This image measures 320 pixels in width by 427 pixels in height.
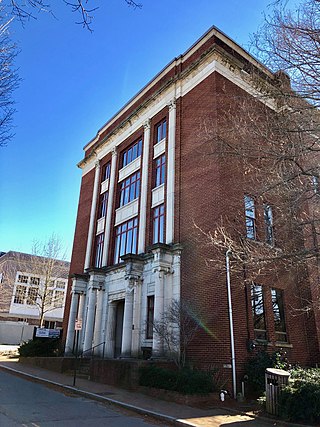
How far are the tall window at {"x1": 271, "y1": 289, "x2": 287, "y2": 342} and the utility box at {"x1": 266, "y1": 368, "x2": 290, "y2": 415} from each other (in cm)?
613

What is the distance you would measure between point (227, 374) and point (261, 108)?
9779 mm

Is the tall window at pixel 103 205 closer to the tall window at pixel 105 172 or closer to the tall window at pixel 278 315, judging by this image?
the tall window at pixel 105 172

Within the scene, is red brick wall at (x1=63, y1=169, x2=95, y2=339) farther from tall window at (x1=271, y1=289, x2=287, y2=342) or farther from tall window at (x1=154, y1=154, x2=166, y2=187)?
tall window at (x1=271, y1=289, x2=287, y2=342)

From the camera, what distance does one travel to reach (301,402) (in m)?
9.53

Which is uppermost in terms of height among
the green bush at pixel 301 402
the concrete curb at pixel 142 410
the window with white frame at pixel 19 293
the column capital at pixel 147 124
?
the column capital at pixel 147 124

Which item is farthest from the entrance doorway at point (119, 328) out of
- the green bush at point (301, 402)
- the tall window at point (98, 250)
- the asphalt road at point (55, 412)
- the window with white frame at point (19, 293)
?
the window with white frame at point (19, 293)

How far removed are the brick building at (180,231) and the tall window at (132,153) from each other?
0.09 metres

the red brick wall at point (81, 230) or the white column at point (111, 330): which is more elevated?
the red brick wall at point (81, 230)

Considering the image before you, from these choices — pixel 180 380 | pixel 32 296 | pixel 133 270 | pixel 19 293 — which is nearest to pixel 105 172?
pixel 133 270

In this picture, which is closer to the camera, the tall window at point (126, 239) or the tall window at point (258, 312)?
the tall window at point (258, 312)

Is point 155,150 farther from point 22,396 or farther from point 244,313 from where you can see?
point 22,396

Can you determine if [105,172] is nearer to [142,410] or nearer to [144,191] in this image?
[144,191]

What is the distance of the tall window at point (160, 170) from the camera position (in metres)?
21.0

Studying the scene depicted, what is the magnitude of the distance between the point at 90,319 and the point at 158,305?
22.4ft
